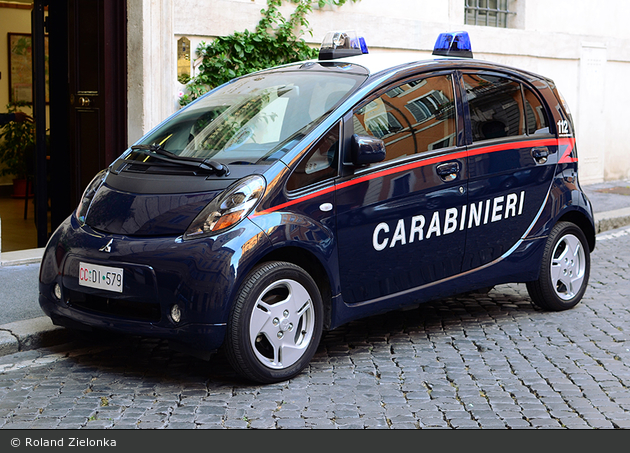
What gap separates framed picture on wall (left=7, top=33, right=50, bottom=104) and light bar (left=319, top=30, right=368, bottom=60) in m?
8.95

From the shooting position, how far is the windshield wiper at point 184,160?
4301 mm

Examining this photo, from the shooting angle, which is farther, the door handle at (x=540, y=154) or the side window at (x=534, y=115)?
the side window at (x=534, y=115)

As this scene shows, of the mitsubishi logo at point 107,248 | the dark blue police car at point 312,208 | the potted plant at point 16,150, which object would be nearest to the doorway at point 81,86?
the potted plant at point 16,150

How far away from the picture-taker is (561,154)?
573 cm

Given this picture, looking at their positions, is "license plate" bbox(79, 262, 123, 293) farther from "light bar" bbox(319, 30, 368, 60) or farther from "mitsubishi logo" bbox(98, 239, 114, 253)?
"light bar" bbox(319, 30, 368, 60)

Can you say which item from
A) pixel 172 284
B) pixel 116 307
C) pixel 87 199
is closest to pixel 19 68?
pixel 87 199

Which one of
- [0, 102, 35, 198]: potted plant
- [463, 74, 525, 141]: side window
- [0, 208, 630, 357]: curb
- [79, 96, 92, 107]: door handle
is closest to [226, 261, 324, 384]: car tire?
[0, 208, 630, 357]: curb

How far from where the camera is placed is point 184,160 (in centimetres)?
448

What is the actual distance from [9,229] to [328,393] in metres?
6.44

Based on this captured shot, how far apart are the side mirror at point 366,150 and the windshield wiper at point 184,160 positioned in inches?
26.7

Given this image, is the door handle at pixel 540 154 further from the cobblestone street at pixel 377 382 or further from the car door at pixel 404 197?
the cobblestone street at pixel 377 382

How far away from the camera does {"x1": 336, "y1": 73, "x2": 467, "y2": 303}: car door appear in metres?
4.52

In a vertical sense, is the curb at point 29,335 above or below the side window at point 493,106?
below
